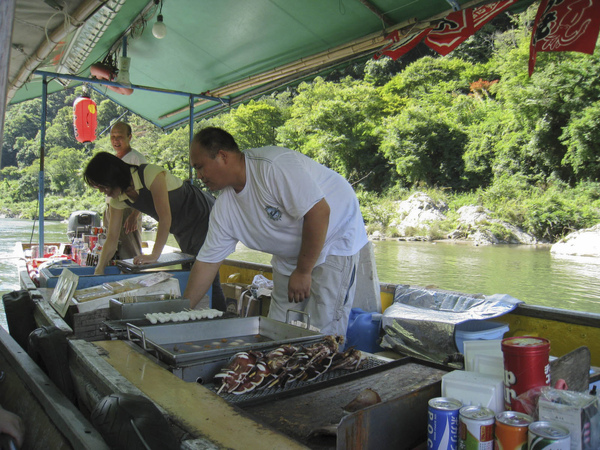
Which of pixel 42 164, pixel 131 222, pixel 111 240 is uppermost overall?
pixel 42 164

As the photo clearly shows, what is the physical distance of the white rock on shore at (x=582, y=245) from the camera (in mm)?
13984

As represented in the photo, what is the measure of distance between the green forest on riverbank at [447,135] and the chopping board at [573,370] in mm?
16220

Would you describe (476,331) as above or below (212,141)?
below

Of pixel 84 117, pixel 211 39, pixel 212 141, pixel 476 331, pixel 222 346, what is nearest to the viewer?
pixel 222 346

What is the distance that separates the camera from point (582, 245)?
14.5 m

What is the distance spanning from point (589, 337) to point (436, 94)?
30830 millimetres

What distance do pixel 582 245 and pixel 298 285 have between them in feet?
50.3

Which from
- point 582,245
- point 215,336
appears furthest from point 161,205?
point 582,245

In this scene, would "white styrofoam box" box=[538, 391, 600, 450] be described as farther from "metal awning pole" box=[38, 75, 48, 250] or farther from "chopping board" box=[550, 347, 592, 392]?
"metal awning pole" box=[38, 75, 48, 250]

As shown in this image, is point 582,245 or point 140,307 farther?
point 582,245

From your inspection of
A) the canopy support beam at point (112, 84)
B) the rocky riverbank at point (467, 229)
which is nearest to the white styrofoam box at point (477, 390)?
the canopy support beam at point (112, 84)

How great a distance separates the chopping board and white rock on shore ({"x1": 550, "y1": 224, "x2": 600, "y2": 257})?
48.5 ft

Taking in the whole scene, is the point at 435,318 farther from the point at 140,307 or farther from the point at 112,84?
the point at 112,84

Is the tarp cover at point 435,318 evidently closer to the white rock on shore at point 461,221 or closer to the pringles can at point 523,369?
the pringles can at point 523,369
